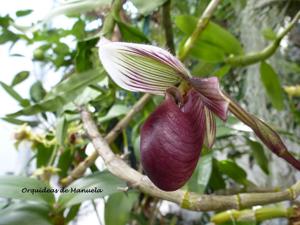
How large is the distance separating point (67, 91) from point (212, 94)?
1.15 feet

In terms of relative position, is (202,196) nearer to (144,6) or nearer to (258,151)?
(144,6)

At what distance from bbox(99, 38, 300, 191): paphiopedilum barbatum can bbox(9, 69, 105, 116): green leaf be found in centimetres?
25

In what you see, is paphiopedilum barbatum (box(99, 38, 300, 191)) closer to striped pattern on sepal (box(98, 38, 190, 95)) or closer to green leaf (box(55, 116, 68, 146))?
striped pattern on sepal (box(98, 38, 190, 95))

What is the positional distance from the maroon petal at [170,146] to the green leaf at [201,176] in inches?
8.1

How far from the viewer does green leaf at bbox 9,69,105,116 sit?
1.97ft

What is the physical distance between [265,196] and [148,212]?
555mm

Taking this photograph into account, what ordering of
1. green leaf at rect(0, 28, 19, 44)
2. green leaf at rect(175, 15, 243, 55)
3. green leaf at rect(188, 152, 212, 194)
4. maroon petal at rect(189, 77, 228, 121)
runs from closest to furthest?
1. maroon petal at rect(189, 77, 228, 121)
2. green leaf at rect(188, 152, 212, 194)
3. green leaf at rect(175, 15, 243, 55)
4. green leaf at rect(0, 28, 19, 44)

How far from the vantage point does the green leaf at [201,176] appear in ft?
1.77

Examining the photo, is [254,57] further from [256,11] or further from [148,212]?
[148,212]

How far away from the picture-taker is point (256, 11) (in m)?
0.72

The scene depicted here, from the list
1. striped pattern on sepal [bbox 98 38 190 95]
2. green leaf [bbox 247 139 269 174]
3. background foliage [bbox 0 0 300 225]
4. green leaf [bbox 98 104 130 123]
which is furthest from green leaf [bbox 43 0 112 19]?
green leaf [bbox 247 139 269 174]

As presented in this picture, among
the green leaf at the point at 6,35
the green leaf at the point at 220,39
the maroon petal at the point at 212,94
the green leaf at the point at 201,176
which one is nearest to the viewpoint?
the maroon petal at the point at 212,94

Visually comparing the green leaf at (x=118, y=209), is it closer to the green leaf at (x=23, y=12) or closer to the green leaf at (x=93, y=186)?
the green leaf at (x=93, y=186)

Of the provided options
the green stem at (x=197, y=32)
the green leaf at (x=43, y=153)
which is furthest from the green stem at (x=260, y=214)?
the green leaf at (x=43, y=153)
